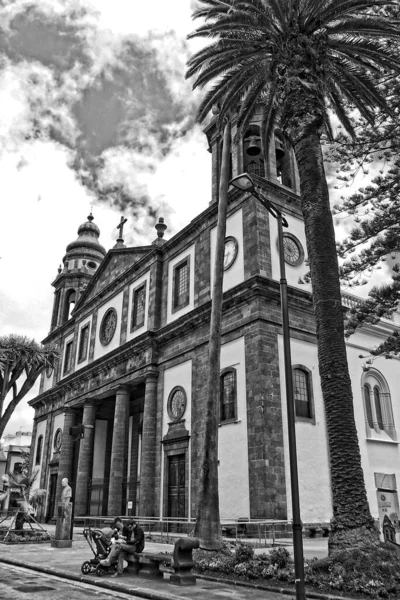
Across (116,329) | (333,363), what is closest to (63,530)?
(333,363)

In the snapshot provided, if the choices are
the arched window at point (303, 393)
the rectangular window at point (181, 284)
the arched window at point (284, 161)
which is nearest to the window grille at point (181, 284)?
the rectangular window at point (181, 284)

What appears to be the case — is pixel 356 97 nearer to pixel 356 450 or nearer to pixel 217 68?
pixel 217 68

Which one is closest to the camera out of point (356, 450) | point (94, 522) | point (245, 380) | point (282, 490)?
point (356, 450)

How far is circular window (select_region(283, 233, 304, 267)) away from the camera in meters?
22.5

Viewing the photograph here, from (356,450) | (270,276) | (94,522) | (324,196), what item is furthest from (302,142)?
(94,522)

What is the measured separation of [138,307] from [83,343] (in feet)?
26.8

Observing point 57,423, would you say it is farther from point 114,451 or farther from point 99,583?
point 99,583

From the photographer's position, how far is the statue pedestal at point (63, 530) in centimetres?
1752

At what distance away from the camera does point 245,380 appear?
64.5 feet

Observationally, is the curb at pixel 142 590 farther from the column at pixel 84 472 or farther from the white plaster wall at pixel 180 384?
the column at pixel 84 472

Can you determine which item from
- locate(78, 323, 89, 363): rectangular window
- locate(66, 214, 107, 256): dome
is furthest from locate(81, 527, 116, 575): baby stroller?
locate(66, 214, 107, 256): dome

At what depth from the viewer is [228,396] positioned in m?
20.5

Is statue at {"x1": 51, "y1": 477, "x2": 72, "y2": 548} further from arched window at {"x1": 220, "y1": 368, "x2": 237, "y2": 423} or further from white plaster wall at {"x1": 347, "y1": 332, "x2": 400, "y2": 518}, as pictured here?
white plaster wall at {"x1": 347, "y1": 332, "x2": 400, "y2": 518}

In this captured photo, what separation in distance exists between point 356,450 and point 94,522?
21290 mm
